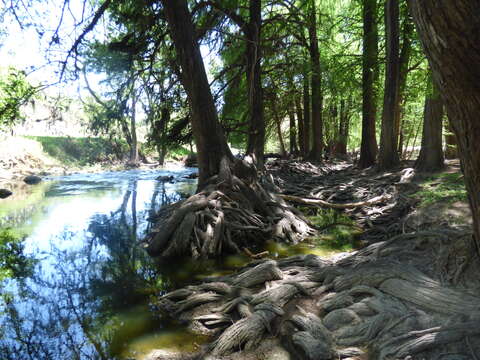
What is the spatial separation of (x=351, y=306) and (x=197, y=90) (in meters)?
5.16

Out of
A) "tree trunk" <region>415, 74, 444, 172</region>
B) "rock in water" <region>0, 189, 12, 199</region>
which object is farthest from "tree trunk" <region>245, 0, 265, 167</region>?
"rock in water" <region>0, 189, 12, 199</region>

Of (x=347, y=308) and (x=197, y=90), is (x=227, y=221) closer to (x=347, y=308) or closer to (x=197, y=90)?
(x=197, y=90)

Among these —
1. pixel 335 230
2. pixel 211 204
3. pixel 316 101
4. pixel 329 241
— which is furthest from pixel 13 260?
pixel 316 101

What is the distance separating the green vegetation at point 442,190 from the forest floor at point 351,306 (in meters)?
2.89

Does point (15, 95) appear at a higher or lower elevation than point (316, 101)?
lower

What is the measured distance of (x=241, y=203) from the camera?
253 inches

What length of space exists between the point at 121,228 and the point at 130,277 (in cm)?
324

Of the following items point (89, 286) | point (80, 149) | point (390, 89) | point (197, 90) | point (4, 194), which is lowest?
point (89, 286)

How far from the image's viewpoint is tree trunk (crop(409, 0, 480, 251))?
1.71 metres

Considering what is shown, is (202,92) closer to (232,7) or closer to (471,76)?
(232,7)

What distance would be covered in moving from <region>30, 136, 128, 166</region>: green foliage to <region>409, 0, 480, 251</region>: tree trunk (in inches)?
990

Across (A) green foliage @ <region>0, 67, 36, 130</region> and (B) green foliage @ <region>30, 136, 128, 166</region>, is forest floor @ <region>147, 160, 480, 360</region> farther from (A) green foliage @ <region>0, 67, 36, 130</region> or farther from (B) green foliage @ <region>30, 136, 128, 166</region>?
(B) green foliage @ <region>30, 136, 128, 166</region>

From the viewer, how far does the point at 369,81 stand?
12391mm

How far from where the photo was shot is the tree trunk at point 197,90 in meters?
6.62
